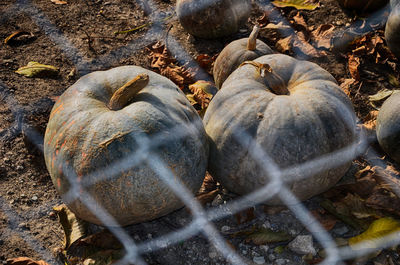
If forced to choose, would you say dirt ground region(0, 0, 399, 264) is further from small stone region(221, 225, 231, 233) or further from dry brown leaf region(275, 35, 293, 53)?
dry brown leaf region(275, 35, 293, 53)

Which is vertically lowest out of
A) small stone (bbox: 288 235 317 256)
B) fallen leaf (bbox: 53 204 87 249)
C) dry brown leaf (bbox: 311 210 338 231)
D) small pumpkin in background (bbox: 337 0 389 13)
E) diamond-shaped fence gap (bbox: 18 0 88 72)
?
fallen leaf (bbox: 53 204 87 249)

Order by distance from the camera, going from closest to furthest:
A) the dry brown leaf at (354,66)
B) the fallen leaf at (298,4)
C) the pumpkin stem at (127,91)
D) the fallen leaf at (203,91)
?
the pumpkin stem at (127,91) → the fallen leaf at (203,91) → the dry brown leaf at (354,66) → the fallen leaf at (298,4)

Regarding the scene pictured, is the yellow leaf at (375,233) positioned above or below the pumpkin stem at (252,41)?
below

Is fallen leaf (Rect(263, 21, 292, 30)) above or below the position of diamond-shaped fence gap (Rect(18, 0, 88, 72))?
above

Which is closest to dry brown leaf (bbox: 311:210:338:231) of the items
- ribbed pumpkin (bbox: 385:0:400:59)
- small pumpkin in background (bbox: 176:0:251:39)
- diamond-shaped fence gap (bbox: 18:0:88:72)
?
ribbed pumpkin (bbox: 385:0:400:59)

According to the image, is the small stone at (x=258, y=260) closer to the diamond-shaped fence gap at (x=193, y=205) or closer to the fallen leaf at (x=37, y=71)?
Answer: the diamond-shaped fence gap at (x=193, y=205)

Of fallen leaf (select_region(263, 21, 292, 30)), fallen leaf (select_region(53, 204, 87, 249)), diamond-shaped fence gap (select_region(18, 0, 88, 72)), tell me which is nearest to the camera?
fallen leaf (select_region(53, 204, 87, 249))

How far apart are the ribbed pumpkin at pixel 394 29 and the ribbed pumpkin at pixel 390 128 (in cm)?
95

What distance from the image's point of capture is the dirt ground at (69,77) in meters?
2.95

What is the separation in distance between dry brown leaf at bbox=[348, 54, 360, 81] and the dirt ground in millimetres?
60

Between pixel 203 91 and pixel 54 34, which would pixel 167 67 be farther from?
pixel 54 34

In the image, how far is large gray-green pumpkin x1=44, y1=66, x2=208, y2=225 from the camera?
2559 mm

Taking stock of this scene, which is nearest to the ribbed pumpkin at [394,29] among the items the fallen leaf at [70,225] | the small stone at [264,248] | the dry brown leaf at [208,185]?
the dry brown leaf at [208,185]

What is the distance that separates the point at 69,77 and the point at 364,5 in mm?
3284
